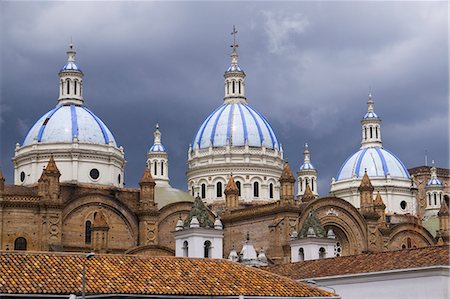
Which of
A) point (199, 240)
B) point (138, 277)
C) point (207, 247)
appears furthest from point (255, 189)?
point (138, 277)

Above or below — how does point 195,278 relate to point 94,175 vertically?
below

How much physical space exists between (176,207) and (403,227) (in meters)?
20.0

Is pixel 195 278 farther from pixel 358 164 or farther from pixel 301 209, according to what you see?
pixel 358 164

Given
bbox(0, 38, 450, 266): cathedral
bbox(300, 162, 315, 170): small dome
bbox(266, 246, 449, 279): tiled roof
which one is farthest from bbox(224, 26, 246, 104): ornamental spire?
bbox(266, 246, 449, 279): tiled roof

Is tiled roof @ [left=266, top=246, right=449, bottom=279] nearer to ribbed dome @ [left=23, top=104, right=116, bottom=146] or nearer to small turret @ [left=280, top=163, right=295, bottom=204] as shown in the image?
small turret @ [left=280, top=163, right=295, bottom=204]

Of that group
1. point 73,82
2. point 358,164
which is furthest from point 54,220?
point 358,164

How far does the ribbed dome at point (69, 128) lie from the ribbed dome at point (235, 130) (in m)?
12.7

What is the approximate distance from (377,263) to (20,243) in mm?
27354

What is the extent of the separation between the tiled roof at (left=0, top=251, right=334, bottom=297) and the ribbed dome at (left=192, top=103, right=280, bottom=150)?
4141 cm

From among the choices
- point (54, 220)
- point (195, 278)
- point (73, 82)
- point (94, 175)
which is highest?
point (73, 82)

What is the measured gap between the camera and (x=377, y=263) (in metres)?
43.3

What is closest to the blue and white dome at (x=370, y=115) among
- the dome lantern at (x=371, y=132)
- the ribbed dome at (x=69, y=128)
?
the dome lantern at (x=371, y=132)

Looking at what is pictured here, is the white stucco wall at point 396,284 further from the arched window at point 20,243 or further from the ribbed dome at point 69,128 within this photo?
the ribbed dome at point 69,128

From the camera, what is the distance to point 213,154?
8081 centimetres
